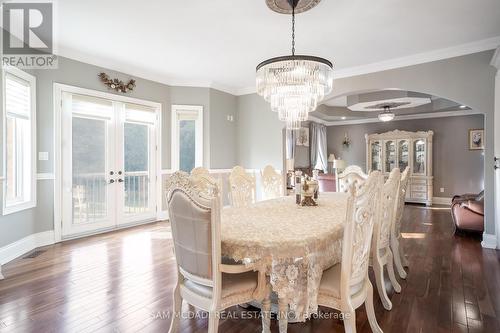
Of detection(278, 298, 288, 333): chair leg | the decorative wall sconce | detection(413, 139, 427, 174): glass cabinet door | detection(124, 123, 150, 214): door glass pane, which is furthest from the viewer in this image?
detection(413, 139, 427, 174): glass cabinet door

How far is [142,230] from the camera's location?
456 centimetres

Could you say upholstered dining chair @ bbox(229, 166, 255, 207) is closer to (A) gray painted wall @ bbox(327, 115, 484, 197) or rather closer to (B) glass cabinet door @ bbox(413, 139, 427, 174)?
(B) glass cabinet door @ bbox(413, 139, 427, 174)

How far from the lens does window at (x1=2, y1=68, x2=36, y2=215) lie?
127 inches

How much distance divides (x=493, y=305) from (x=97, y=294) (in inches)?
129

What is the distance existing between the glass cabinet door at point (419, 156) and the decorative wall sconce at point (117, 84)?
716 centimetres

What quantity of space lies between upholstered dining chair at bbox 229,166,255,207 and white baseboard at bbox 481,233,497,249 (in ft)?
10.4

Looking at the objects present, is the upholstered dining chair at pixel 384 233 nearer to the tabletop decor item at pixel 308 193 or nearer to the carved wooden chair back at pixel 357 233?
the carved wooden chair back at pixel 357 233

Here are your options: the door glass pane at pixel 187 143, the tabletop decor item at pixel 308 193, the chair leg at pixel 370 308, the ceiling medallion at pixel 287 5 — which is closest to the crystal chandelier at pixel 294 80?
the ceiling medallion at pixel 287 5

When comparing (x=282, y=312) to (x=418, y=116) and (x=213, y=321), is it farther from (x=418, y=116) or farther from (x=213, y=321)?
(x=418, y=116)

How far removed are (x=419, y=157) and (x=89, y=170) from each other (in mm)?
7827

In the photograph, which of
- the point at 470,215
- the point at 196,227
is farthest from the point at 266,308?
the point at 470,215

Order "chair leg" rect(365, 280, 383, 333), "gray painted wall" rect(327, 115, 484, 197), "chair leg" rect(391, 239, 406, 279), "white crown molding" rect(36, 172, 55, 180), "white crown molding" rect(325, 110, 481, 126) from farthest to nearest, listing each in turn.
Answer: "white crown molding" rect(325, 110, 481, 126) → "gray painted wall" rect(327, 115, 484, 197) → "white crown molding" rect(36, 172, 55, 180) → "chair leg" rect(391, 239, 406, 279) → "chair leg" rect(365, 280, 383, 333)

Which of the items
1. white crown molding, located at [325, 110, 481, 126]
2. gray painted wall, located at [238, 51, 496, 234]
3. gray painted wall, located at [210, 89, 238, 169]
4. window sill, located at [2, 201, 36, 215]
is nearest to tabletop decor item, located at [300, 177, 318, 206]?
gray painted wall, located at [238, 51, 496, 234]

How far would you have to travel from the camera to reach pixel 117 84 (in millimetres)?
4500
